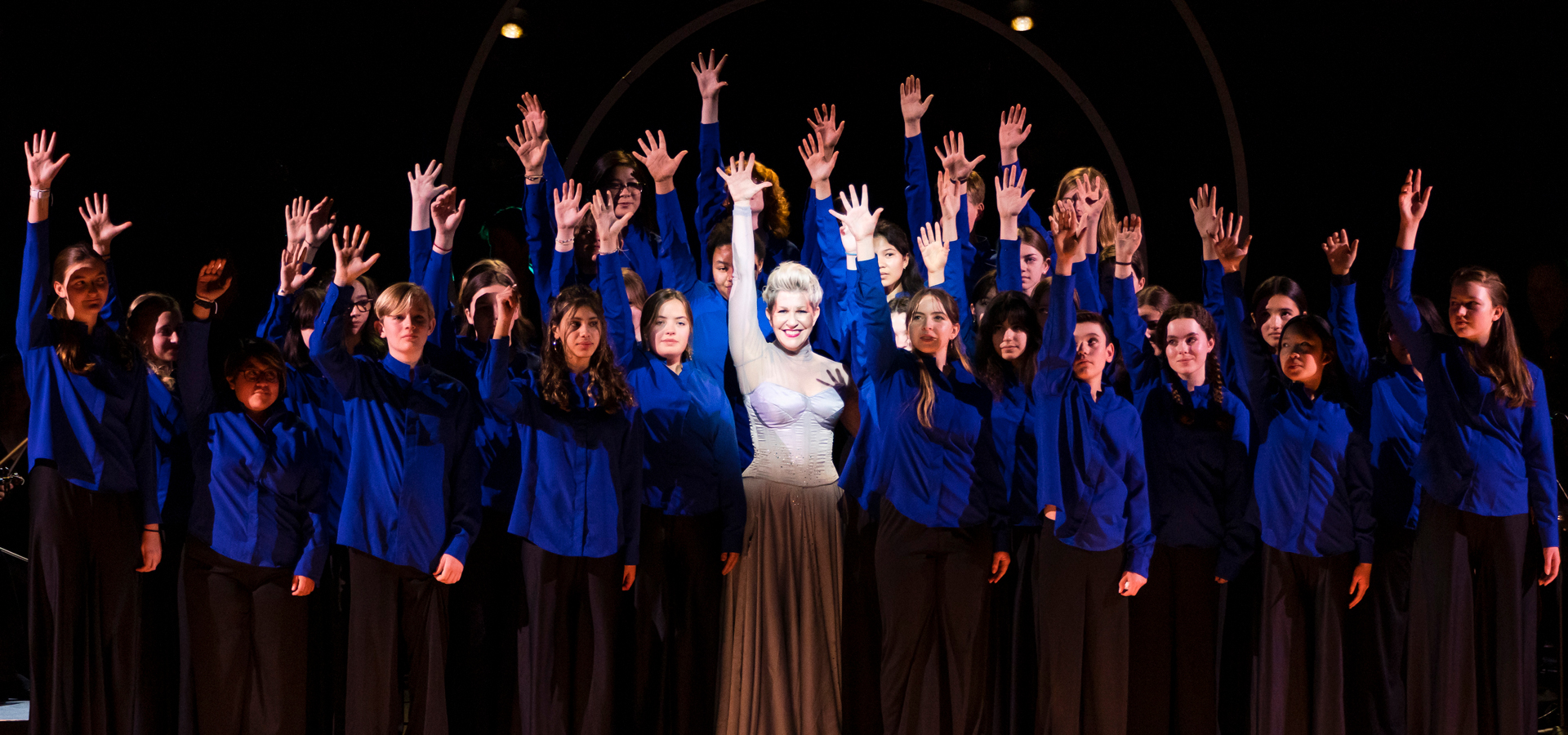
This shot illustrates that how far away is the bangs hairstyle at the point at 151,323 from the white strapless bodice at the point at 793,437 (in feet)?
5.90

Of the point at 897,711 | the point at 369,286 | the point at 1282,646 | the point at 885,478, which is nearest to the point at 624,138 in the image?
the point at 369,286

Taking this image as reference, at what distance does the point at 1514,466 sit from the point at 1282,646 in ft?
2.95

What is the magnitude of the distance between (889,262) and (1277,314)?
51.7 inches

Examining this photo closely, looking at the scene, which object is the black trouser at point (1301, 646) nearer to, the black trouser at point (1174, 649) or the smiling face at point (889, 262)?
the black trouser at point (1174, 649)

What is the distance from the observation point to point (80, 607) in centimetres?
347

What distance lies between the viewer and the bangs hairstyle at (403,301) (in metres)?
3.57

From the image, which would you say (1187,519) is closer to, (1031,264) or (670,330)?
(1031,264)

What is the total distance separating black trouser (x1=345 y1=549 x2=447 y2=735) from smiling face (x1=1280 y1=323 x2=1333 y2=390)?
8.62ft

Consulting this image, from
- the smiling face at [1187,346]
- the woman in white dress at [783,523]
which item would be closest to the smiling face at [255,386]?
the woman in white dress at [783,523]

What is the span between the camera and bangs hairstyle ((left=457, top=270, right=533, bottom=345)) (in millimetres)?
4027

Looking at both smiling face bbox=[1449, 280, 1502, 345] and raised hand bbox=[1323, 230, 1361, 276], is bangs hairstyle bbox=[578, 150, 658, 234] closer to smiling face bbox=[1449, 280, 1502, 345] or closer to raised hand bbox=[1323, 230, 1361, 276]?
raised hand bbox=[1323, 230, 1361, 276]

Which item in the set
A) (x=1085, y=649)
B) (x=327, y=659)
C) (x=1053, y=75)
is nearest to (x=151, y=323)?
(x=327, y=659)

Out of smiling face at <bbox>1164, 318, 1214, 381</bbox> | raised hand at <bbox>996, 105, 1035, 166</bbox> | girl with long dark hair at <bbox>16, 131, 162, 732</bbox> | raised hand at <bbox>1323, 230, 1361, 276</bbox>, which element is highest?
raised hand at <bbox>996, 105, 1035, 166</bbox>

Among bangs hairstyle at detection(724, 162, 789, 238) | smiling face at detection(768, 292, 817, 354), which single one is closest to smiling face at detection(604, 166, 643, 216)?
bangs hairstyle at detection(724, 162, 789, 238)
